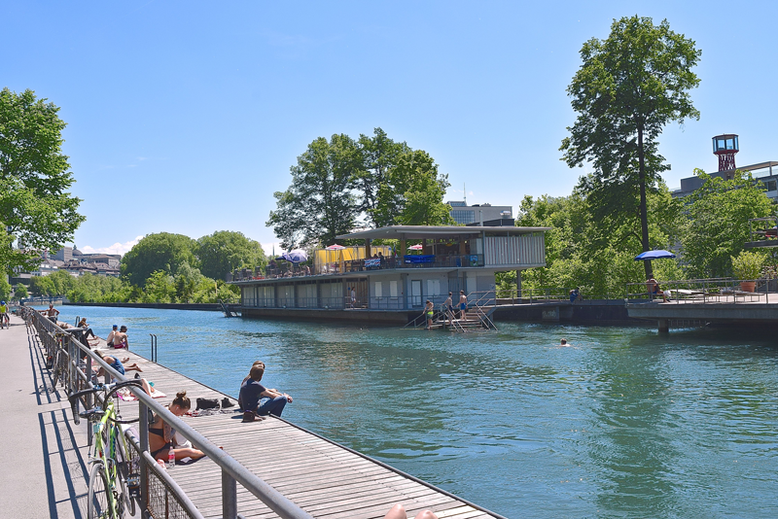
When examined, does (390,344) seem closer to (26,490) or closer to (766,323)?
(766,323)

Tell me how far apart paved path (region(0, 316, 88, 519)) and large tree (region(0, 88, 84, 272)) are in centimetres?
2471

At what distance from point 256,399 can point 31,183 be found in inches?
1328

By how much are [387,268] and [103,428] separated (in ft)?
140

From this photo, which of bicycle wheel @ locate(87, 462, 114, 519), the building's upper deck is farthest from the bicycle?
the building's upper deck

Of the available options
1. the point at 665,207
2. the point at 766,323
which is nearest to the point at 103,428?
the point at 766,323

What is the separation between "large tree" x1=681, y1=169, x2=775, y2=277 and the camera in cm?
4900

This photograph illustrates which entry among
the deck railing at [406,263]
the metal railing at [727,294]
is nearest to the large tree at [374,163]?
the deck railing at [406,263]

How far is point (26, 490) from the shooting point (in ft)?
23.1

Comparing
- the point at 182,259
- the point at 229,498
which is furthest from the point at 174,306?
the point at 229,498

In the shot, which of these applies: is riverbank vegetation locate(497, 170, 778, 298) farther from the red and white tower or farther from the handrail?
the red and white tower

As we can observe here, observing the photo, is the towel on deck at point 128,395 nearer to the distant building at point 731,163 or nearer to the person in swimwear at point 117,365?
the person in swimwear at point 117,365

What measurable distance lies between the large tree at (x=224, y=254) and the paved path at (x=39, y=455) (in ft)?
487

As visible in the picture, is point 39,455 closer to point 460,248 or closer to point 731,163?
point 460,248

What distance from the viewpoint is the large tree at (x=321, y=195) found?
75062 millimetres
